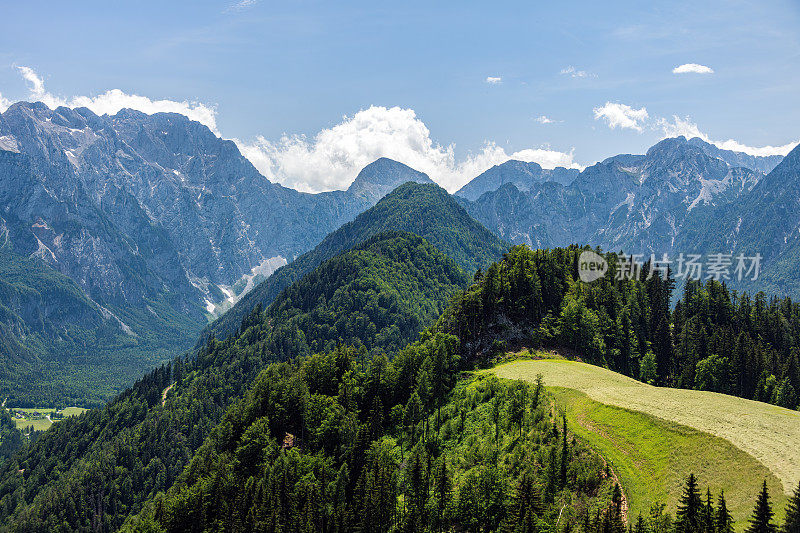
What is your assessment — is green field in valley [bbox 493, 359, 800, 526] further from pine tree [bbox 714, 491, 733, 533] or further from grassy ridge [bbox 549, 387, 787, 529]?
pine tree [bbox 714, 491, 733, 533]

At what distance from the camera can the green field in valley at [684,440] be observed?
195 feet

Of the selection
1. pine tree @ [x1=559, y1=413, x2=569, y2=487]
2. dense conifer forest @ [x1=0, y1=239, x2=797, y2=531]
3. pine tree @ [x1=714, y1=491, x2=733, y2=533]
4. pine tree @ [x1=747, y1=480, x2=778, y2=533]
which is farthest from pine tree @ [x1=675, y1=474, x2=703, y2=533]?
pine tree @ [x1=559, y1=413, x2=569, y2=487]

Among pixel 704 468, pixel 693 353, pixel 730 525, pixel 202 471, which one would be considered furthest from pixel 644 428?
pixel 202 471

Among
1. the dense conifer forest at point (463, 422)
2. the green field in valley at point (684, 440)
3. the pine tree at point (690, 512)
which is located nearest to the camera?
the pine tree at point (690, 512)

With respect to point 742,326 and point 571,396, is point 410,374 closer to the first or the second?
point 571,396

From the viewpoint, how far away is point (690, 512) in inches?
2168

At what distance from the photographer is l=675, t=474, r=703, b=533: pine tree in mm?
53531

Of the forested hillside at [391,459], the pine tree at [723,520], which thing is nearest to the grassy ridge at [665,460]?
the pine tree at [723,520]

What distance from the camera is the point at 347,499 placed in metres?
97.2

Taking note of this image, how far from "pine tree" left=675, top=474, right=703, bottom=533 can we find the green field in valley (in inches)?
165

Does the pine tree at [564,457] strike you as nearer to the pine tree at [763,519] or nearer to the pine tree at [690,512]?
the pine tree at [690,512]

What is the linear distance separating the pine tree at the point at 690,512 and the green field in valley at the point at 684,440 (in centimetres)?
420

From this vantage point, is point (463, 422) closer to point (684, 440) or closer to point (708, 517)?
point (684, 440)

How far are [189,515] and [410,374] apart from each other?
57.1 m
